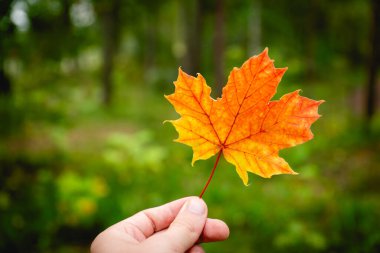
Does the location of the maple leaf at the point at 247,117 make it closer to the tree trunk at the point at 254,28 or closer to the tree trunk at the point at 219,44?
the tree trunk at the point at 219,44

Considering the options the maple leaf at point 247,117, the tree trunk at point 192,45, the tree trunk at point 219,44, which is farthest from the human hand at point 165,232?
the tree trunk at point 192,45

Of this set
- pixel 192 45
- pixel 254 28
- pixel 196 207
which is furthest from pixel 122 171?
pixel 254 28

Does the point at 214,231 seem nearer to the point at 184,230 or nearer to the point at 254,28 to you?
the point at 184,230

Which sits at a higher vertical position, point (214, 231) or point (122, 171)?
point (214, 231)

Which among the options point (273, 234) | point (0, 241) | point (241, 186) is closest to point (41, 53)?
point (0, 241)

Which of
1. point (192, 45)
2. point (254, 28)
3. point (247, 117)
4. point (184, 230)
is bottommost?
point (192, 45)

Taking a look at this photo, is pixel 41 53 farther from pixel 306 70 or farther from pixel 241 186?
pixel 306 70

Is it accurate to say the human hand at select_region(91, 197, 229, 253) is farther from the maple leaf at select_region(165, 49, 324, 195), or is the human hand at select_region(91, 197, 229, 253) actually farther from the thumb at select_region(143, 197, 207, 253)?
the maple leaf at select_region(165, 49, 324, 195)
